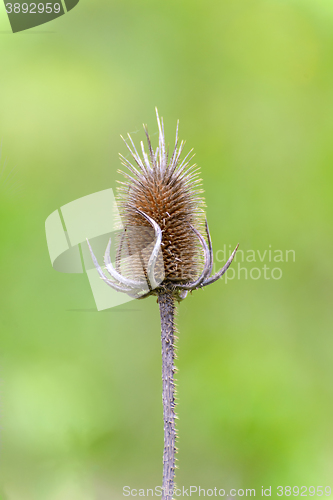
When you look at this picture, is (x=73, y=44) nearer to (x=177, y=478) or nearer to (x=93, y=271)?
(x=93, y=271)

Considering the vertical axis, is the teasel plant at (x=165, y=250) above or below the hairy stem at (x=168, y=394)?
above

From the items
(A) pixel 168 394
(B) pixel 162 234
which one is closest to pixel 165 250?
(B) pixel 162 234

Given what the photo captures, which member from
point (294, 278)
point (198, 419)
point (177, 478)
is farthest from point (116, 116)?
point (177, 478)

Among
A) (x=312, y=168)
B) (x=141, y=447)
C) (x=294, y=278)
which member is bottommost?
(x=141, y=447)

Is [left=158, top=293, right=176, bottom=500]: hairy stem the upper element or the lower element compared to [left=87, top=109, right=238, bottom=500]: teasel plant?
lower

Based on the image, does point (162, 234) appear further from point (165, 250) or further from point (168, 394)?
point (168, 394)

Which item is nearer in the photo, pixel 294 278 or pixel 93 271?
pixel 93 271
